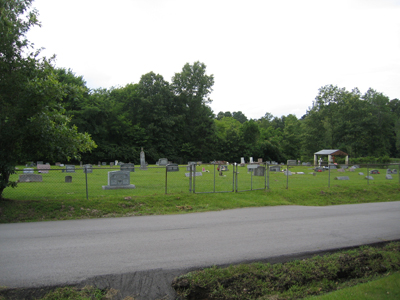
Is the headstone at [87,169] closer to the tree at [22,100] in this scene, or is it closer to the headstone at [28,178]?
the tree at [22,100]

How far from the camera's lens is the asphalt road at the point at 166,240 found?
5559 millimetres

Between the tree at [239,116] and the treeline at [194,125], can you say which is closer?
the treeline at [194,125]

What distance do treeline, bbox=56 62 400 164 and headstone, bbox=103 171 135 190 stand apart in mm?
37702

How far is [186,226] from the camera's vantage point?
8.96 meters

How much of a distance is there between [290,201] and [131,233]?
9262 mm

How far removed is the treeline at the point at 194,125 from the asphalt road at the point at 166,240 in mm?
45002

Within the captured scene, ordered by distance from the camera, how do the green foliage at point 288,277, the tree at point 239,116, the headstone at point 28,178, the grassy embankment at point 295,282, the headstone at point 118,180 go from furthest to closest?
1. the tree at point 239,116
2. the headstone at point 28,178
3. the headstone at point 118,180
4. the green foliage at point 288,277
5. the grassy embankment at point 295,282

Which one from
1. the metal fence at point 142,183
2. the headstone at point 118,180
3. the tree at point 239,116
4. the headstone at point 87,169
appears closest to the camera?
the headstone at point 87,169

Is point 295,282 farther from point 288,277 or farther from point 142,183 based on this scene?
point 142,183

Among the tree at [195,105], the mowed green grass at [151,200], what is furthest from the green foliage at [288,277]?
the tree at [195,105]

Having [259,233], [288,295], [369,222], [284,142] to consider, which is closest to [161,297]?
[288,295]

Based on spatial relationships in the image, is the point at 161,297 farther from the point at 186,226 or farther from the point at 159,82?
the point at 159,82

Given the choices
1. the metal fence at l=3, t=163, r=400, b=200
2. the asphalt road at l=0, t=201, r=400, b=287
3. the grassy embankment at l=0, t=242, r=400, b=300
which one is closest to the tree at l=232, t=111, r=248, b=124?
the metal fence at l=3, t=163, r=400, b=200

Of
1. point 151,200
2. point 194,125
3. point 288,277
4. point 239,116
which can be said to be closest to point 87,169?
point 151,200
